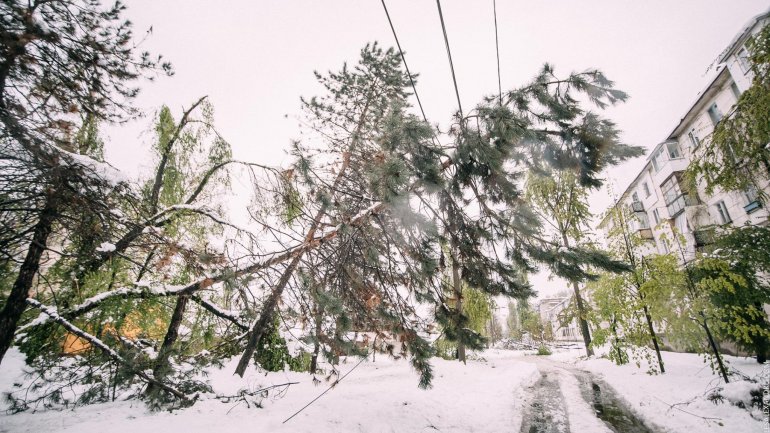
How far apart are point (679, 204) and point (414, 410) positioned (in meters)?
22.1

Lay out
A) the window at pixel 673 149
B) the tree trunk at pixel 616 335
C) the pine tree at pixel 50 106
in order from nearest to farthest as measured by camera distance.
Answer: the pine tree at pixel 50 106 < the tree trunk at pixel 616 335 < the window at pixel 673 149

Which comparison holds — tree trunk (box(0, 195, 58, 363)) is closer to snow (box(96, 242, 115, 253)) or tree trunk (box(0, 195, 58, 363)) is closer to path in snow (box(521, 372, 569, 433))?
snow (box(96, 242, 115, 253))

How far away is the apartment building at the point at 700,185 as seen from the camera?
12.2m

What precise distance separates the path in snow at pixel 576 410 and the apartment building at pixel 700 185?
5.87 metres

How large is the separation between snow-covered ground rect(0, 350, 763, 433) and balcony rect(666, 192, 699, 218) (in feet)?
35.6

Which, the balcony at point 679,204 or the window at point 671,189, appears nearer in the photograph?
the balcony at point 679,204

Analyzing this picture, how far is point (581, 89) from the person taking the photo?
3490 mm

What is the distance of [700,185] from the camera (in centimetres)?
1470

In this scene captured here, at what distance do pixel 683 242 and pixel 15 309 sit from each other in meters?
15.6

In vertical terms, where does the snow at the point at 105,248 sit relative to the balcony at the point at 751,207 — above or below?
below

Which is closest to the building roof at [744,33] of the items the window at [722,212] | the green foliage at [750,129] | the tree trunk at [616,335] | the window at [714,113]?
the window at [714,113]

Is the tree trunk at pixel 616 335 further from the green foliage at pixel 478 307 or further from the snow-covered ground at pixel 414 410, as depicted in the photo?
the green foliage at pixel 478 307

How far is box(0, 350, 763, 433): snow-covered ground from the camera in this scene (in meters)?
4.34

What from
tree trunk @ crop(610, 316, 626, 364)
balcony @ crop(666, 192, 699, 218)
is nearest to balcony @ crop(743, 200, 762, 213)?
balcony @ crop(666, 192, 699, 218)
